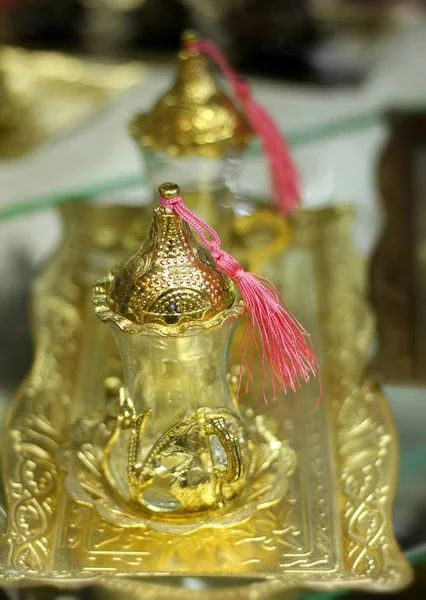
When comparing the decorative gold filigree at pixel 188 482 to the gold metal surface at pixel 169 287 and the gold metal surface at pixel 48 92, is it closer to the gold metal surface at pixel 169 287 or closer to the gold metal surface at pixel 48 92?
the gold metal surface at pixel 169 287

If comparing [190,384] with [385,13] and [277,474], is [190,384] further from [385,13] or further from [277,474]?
[385,13]

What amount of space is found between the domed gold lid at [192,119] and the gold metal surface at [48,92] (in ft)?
1.44

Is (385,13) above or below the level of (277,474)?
above

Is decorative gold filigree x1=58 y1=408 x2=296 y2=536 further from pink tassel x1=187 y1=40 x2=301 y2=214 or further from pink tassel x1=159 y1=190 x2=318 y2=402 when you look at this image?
pink tassel x1=187 y1=40 x2=301 y2=214

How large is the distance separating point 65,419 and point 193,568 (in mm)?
206

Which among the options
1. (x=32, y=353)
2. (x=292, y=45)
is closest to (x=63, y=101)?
(x=292, y=45)

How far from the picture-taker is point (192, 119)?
0.91 metres

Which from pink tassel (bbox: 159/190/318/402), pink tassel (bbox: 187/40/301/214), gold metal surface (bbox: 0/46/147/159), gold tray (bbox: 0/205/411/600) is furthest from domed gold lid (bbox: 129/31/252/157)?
gold metal surface (bbox: 0/46/147/159)

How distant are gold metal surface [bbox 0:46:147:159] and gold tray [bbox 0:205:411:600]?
46 centimetres

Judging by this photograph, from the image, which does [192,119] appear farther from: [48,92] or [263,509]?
[48,92]

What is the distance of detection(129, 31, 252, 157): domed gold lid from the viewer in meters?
A: 0.91

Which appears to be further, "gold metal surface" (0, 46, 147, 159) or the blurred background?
"gold metal surface" (0, 46, 147, 159)

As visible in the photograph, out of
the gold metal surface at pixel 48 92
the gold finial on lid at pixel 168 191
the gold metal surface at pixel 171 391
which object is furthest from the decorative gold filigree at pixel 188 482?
the gold metal surface at pixel 48 92

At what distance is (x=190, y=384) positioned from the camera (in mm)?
637
